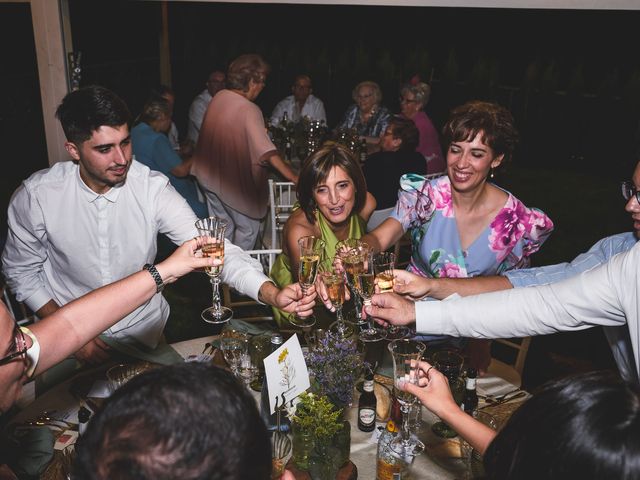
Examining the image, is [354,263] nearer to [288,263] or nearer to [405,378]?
[405,378]

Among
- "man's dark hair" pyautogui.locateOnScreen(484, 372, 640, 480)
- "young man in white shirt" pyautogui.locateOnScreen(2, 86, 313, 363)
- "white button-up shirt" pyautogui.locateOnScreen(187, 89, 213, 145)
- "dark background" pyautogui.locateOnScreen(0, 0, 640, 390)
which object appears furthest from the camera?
"dark background" pyautogui.locateOnScreen(0, 0, 640, 390)

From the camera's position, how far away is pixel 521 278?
2506 millimetres

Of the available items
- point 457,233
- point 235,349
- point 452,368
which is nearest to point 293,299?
point 235,349

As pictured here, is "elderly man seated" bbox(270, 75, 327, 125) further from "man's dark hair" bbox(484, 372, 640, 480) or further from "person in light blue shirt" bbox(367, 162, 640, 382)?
"man's dark hair" bbox(484, 372, 640, 480)

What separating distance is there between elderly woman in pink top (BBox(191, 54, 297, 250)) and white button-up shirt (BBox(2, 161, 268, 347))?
2.13 m

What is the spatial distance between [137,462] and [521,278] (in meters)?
2.03

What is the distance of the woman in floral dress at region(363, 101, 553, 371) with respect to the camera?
2.71m

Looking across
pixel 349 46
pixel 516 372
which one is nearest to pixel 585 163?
pixel 349 46

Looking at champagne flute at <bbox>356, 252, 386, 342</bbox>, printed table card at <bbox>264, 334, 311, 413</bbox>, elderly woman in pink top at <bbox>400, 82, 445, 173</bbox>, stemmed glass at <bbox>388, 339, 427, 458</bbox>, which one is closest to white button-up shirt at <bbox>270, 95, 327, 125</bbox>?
elderly woman in pink top at <bbox>400, 82, 445, 173</bbox>

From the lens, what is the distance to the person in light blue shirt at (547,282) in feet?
6.88

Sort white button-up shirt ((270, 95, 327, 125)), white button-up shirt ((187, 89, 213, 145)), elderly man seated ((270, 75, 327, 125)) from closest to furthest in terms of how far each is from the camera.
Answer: white button-up shirt ((187, 89, 213, 145)) → elderly man seated ((270, 75, 327, 125)) → white button-up shirt ((270, 95, 327, 125))

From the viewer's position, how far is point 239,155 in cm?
492

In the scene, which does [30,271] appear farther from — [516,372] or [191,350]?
[516,372]

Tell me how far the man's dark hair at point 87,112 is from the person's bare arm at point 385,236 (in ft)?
4.23
